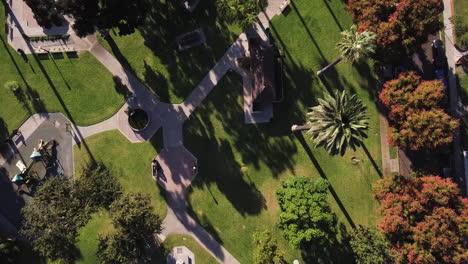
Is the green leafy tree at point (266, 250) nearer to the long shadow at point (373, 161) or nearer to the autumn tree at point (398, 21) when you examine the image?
the long shadow at point (373, 161)

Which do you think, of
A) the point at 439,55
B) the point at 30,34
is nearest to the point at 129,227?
the point at 30,34

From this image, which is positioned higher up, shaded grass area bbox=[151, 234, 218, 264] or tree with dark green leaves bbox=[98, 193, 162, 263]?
tree with dark green leaves bbox=[98, 193, 162, 263]

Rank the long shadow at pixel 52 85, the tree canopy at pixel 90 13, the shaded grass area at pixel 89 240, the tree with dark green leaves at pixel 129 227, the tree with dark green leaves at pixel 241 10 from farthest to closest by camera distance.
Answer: the long shadow at pixel 52 85 → the shaded grass area at pixel 89 240 → the tree with dark green leaves at pixel 241 10 → the tree with dark green leaves at pixel 129 227 → the tree canopy at pixel 90 13

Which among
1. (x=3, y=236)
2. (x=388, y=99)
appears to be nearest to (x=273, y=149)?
(x=388, y=99)

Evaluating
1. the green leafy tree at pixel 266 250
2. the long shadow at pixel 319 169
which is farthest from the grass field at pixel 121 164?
the long shadow at pixel 319 169

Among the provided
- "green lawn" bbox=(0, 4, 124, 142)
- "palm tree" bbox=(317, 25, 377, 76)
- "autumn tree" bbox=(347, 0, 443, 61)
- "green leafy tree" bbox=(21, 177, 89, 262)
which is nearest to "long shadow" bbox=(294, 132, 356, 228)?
"palm tree" bbox=(317, 25, 377, 76)

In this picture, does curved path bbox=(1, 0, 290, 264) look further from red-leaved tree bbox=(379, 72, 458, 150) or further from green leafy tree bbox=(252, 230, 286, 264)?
red-leaved tree bbox=(379, 72, 458, 150)
